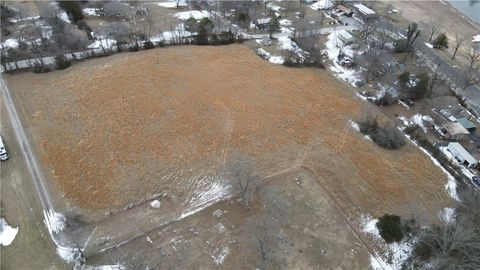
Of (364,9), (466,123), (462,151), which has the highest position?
(364,9)

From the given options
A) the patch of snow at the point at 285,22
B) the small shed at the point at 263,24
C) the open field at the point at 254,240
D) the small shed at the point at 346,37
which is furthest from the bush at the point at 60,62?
the small shed at the point at 346,37

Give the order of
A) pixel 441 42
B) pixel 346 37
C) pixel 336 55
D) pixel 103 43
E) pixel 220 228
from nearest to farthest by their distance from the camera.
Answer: pixel 220 228 → pixel 336 55 → pixel 103 43 → pixel 346 37 → pixel 441 42

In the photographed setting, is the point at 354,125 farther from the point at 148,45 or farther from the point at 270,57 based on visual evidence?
the point at 148,45

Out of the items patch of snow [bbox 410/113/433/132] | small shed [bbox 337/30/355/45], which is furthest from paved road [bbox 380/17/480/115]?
small shed [bbox 337/30/355/45]

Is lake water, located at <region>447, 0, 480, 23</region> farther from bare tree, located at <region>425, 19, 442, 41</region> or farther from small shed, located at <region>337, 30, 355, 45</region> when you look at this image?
small shed, located at <region>337, 30, 355, 45</region>

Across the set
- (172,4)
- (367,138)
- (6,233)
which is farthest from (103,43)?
(367,138)

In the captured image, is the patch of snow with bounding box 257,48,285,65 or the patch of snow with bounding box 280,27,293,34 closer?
the patch of snow with bounding box 257,48,285,65

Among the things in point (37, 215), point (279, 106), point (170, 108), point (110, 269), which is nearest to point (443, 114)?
point (279, 106)
